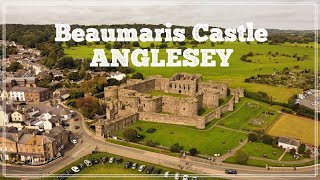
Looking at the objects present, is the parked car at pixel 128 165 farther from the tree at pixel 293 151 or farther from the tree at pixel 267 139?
the tree at pixel 293 151

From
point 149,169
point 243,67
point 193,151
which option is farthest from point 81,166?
point 243,67

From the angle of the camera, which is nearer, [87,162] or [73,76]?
[87,162]

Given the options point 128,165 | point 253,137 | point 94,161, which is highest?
point 253,137

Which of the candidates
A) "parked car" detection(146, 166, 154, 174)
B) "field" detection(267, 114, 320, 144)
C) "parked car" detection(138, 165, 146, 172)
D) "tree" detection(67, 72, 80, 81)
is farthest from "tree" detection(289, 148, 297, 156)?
"tree" detection(67, 72, 80, 81)

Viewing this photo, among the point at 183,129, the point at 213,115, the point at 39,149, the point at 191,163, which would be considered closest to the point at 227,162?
the point at 191,163

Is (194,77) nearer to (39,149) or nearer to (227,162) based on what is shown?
(227,162)

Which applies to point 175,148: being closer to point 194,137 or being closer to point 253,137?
point 194,137

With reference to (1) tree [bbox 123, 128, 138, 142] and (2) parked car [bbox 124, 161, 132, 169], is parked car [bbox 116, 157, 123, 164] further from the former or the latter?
(1) tree [bbox 123, 128, 138, 142]
